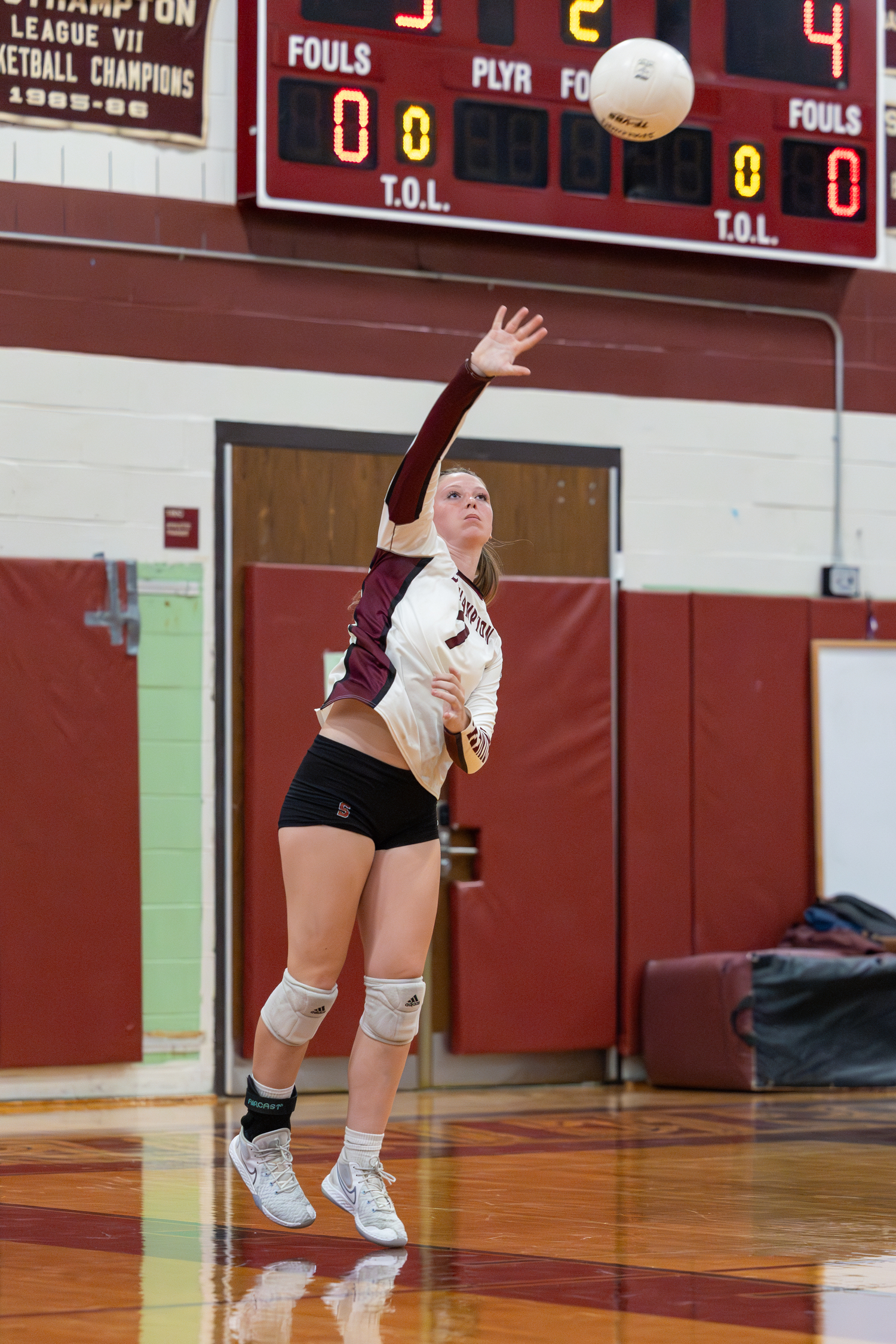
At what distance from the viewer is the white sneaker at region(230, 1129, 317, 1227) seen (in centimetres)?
438

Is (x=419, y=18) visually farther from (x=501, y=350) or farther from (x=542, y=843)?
(x=501, y=350)

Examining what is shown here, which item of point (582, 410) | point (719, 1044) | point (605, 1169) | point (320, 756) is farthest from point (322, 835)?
point (582, 410)

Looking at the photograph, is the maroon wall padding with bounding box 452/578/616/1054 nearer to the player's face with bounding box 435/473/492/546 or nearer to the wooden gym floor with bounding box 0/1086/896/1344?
the wooden gym floor with bounding box 0/1086/896/1344

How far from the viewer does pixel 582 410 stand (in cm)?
908

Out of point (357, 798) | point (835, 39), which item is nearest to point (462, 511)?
point (357, 798)

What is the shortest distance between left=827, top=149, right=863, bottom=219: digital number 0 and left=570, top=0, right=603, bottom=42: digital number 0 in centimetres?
131

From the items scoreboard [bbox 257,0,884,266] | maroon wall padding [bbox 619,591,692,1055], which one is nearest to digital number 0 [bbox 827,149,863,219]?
scoreboard [bbox 257,0,884,266]

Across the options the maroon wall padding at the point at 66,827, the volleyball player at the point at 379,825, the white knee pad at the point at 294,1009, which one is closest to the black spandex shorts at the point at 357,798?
the volleyball player at the point at 379,825

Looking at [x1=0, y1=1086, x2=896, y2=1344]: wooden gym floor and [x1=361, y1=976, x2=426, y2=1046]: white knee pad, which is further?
[x1=361, y1=976, x2=426, y2=1046]: white knee pad

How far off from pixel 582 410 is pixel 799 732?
187 centimetres

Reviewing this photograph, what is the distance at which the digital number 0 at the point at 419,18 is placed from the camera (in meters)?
8.16

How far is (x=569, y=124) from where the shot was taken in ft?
27.9

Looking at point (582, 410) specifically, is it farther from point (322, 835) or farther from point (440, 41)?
point (322, 835)

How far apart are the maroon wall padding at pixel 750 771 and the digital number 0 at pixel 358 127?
2.57m
